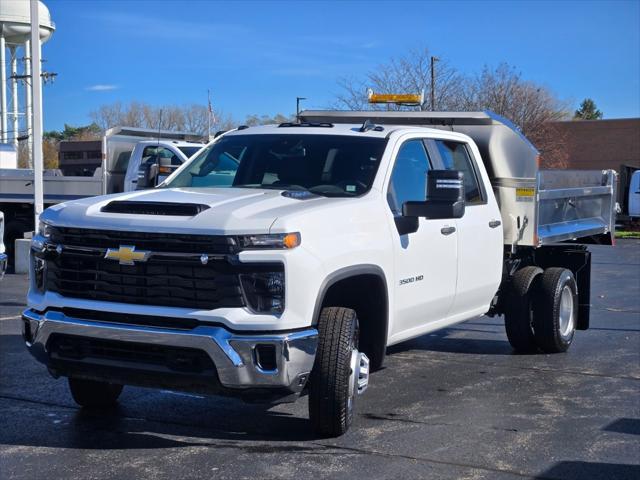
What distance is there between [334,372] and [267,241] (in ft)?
3.16

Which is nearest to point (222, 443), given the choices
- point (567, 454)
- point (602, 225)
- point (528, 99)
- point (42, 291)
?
point (42, 291)

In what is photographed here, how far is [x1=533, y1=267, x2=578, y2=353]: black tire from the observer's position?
8875 millimetres

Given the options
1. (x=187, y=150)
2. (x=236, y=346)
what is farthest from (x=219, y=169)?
(x=187, y=150)

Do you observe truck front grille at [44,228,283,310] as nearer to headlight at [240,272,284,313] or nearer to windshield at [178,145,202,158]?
headlight at [240,272,284,313]

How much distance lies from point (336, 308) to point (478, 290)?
7.94ft

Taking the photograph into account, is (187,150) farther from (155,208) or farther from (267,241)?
(267,241)

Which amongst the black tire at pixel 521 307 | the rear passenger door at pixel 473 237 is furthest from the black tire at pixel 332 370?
the black tire at pixel 521 307

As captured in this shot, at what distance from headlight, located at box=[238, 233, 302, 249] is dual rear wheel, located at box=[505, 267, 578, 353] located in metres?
4.26

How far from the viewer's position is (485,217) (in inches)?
306

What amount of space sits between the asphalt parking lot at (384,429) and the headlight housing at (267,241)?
1305mm

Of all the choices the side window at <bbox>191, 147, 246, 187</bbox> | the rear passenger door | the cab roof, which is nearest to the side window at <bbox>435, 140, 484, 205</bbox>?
the rear passenger door

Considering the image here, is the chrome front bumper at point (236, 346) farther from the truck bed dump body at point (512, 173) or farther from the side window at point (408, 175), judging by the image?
the truck bed dump body at point (512, 173)

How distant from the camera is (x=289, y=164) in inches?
268

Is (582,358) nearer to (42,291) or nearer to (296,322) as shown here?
(296,322)
